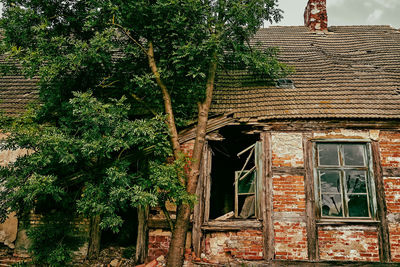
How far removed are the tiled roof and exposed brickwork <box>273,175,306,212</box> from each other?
619 centimetres

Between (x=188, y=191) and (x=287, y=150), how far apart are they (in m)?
2.36

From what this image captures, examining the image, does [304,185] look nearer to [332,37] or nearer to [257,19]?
[257,19]

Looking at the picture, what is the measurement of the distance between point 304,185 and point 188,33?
3.88 meters

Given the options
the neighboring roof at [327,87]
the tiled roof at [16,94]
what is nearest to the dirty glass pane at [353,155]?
the neighboring roof at [327,87]

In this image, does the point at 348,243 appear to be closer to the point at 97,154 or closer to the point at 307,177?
the point at 307,177

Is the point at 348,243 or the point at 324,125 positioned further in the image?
the point at 324,125

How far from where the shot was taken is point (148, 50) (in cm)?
601

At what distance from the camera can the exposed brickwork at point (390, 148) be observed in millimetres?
5918

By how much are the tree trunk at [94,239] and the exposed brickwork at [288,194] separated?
160 inches

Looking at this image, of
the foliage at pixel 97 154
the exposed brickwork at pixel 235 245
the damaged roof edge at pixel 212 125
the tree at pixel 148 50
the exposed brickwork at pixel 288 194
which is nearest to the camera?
the foliage at pixel 97 154

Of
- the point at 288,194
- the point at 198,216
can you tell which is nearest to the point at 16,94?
the point at 198,216

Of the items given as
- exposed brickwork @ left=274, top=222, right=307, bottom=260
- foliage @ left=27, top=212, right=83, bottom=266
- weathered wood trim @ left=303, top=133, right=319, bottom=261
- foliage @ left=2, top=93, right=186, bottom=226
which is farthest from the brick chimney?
foliage @ left=27, top=212, right=83, bottom=266

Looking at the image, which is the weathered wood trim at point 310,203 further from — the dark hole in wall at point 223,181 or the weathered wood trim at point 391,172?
the dark hole in wall at point 223,181

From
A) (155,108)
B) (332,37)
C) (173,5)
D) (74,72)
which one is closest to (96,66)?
(74,72)
